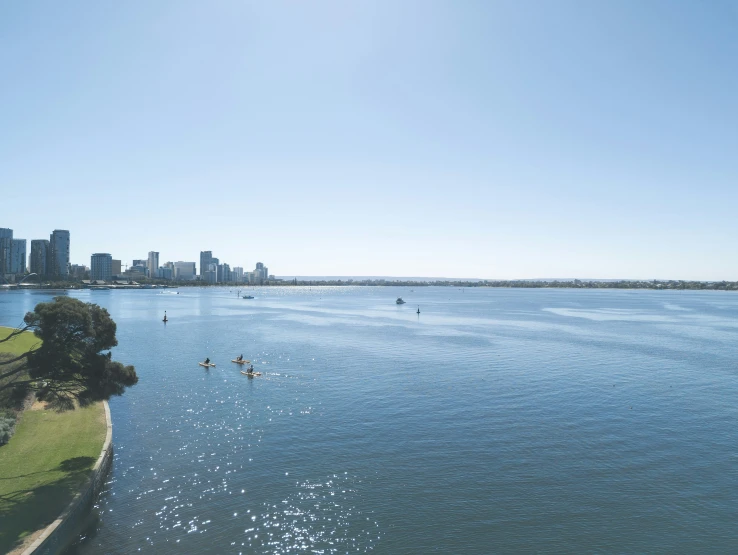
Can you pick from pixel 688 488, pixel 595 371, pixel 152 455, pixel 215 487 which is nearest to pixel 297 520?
pixel 215 487

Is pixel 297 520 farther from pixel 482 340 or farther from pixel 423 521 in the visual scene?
pixel 482 340

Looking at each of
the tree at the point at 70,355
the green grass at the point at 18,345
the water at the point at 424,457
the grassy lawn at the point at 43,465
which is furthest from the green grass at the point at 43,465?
the green grass at the point at 18,345

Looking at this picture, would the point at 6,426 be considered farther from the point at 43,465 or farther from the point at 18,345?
the point at 18,345

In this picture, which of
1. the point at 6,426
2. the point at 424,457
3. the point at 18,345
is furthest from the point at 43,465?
the point at 18,345

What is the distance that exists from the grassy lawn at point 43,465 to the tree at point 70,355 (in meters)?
2.82

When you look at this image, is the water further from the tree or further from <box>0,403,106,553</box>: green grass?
the tree

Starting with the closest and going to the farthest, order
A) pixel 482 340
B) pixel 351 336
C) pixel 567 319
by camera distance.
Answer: pixel 482 340, pixel 351 336, pixel 567 319

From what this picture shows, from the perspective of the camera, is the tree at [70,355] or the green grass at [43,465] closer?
the green grass at [43,465]

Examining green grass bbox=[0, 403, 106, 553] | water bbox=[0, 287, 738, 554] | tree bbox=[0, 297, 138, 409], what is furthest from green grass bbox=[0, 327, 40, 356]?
tree bbox=[0, 297, 138, 409]

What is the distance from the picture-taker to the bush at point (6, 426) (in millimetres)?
26047

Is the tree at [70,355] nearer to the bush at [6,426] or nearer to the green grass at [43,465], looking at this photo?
the bush at [6,426]

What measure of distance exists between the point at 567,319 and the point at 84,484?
121 metres

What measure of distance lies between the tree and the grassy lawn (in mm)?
2824

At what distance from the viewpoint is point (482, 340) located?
8194cm
